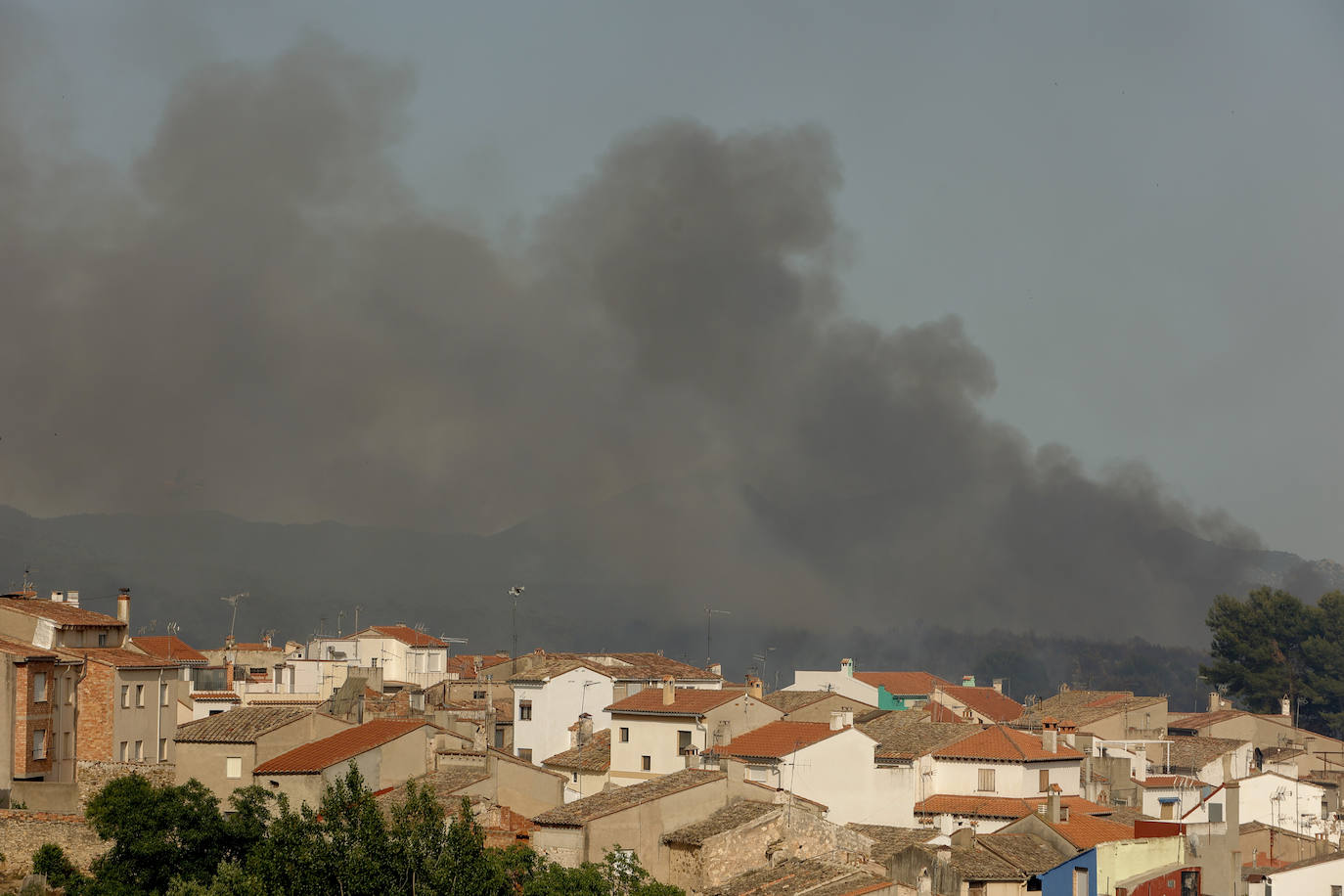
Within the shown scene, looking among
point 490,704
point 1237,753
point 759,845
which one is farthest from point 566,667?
point 1237,753

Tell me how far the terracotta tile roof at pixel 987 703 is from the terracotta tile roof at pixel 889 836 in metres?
35.6

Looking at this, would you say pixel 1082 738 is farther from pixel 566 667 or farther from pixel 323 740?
pixel 323 740

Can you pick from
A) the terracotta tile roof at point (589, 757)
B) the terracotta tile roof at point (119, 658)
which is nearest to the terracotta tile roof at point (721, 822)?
the terracotta tile roof at point (589, 757)

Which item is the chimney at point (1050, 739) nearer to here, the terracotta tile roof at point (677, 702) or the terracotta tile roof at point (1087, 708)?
the terracotta tile roof at point (677, 702)

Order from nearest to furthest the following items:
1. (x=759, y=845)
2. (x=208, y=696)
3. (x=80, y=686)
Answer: (x=759, y=845), (x=80, y=686), (x=208, y=696)

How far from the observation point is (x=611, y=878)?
1372 inches

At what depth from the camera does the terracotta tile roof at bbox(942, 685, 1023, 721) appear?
8088 centimetres

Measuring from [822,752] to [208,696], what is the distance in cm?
2802

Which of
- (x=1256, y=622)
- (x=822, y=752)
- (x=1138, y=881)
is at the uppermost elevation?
(x=1256, y=622)

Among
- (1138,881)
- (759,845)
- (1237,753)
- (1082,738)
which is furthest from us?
(1237,753)

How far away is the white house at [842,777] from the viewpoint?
156ft

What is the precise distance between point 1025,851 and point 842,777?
877cm

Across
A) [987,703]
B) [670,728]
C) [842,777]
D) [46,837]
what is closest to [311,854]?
[46,837]

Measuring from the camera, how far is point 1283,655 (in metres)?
121
